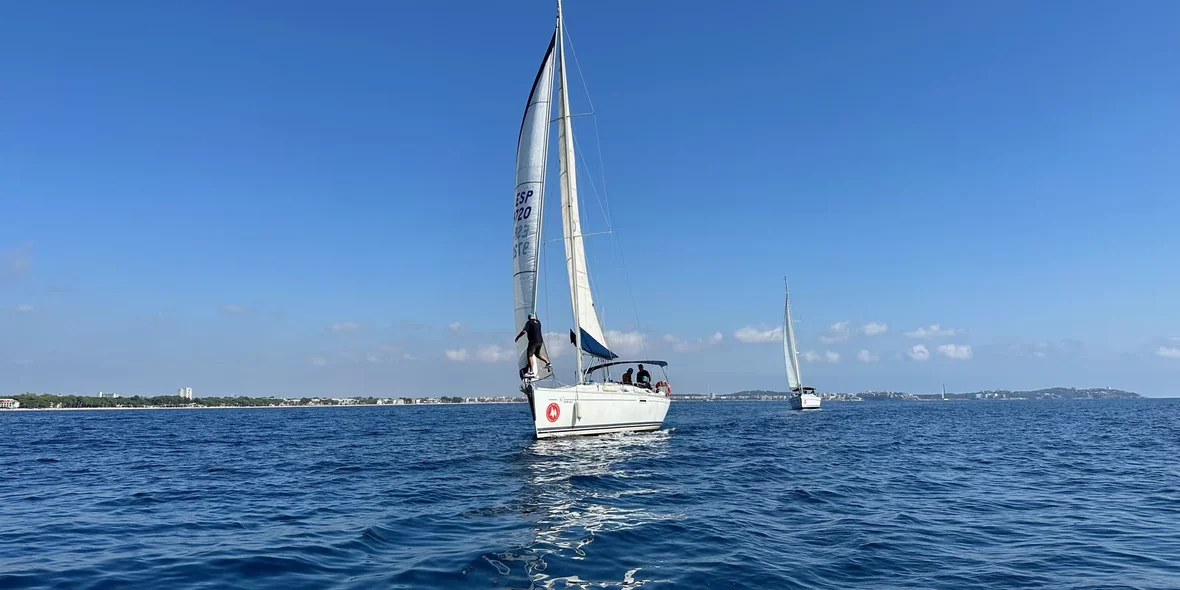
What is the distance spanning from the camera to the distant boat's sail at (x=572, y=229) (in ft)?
88.9

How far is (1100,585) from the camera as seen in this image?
7172 millimetres

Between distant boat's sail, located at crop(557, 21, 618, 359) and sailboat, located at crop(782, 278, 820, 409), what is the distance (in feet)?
155

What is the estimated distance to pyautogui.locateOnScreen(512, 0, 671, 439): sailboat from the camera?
78.3ft

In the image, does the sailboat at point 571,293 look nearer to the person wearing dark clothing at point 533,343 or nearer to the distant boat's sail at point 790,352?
the person wearing dark clothing at point 533,343

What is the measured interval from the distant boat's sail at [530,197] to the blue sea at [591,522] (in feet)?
19.9

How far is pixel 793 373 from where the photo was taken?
7319 cm

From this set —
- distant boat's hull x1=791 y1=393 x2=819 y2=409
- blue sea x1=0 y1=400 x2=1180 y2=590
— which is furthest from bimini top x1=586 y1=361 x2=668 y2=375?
distant boat's hull x1=791 y1=393 x2=819 y2=409

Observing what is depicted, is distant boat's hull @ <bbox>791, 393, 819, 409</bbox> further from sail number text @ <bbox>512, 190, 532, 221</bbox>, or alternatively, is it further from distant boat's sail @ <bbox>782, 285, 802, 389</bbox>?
sail number text @ <bbox>512, 190, 532, 221</bbox>

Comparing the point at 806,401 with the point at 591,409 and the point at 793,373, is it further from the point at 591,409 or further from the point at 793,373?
the point at 591,409

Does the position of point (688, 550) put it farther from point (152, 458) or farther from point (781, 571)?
point (152, 458)

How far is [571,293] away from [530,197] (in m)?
4.45

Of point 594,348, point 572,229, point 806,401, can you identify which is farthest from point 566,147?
point 806,401

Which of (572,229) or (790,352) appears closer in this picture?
(572,229)

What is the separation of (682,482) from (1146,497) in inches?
364
